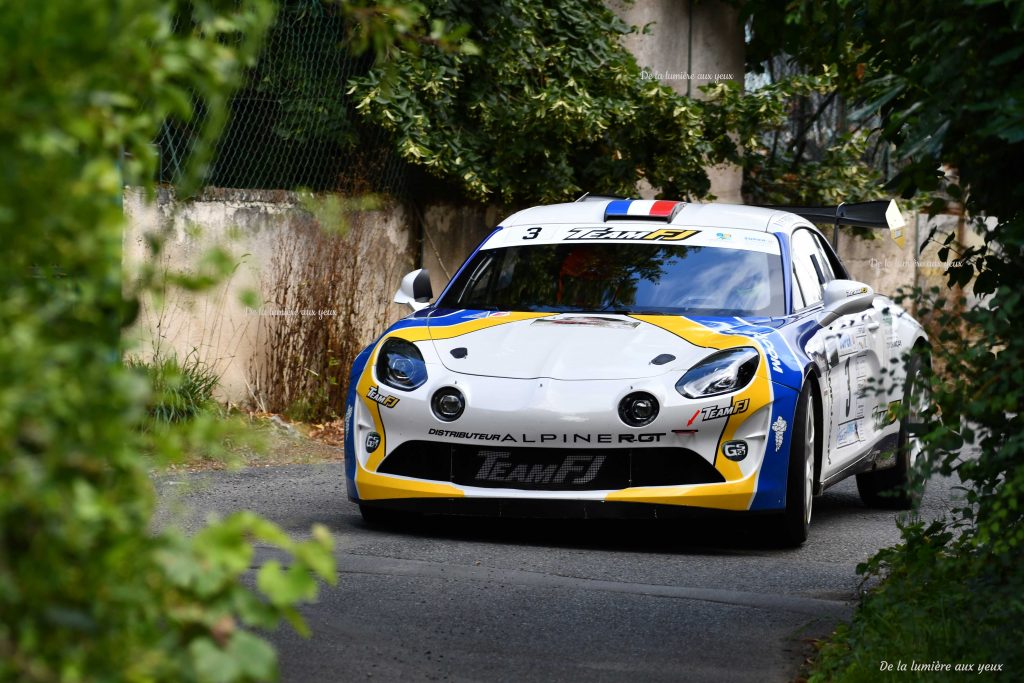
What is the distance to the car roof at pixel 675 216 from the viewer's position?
8.70 m

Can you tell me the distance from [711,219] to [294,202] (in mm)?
4408

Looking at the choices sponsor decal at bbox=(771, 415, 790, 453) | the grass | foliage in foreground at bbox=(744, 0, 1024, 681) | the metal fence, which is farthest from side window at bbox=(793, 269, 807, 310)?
the metal fence

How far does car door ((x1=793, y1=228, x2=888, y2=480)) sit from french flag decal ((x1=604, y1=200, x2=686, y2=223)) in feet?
2.29

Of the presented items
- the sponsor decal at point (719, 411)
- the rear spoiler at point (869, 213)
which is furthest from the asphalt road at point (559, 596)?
the rear spoiler at point (869, 213)

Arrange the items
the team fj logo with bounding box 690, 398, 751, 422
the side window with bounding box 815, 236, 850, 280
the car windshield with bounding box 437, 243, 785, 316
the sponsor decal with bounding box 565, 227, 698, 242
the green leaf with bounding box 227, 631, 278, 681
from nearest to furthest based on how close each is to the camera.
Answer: the green leaf with bounding box 227, 631, 278, 681 < the team fj logo with bounding box 690, 398, 751, 422 < the car windshield with bounding box 437, 243, 785, 316 < the sponsor decal with bounding box 565, 227, 698, 242 < the side window with bounding box 815, 236, 850, 280

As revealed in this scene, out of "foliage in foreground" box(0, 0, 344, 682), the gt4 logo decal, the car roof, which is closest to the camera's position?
"foliage in foreground" box(0, 0, 344, 682)

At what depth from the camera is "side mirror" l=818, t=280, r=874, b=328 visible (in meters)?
8.20

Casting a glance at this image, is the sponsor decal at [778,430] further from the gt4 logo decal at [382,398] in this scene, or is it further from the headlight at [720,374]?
the gt4 logo decal at [382,398]

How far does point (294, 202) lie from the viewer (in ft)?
40.0

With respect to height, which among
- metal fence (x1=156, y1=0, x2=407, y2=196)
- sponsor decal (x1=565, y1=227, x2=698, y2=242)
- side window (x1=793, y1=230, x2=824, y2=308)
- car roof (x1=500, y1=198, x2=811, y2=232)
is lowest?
side window (x1=793, y1=230, x2=824, y2=308)

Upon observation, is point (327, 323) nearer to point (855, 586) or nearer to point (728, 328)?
point (728, 328)

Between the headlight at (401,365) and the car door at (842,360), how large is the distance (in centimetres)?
201

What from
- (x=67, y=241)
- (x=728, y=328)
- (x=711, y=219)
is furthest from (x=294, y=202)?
(x=67, y=241)

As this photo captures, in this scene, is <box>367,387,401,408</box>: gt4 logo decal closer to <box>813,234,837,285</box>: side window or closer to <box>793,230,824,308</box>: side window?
<box>793,230,824,308</box>: side window
